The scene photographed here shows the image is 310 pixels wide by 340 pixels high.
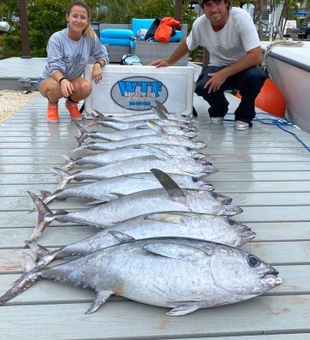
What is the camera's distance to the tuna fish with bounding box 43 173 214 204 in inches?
98.8

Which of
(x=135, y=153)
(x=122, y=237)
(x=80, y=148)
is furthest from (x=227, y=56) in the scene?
(x=122, y=237)

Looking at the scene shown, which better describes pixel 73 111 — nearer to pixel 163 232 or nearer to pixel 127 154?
pixel 127 154

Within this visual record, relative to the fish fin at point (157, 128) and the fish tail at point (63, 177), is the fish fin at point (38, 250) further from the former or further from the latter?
A: the fish fin at point (157, 128)

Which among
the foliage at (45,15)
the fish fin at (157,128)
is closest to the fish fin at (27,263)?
the fish fin at (157,128)

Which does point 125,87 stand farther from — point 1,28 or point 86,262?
point 1,28

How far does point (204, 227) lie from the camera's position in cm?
197

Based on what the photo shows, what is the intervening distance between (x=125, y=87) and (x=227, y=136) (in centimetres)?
121

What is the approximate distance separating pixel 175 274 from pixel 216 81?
121 inches

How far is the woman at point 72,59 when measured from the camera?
14.6 ft

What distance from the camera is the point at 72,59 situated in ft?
15.1

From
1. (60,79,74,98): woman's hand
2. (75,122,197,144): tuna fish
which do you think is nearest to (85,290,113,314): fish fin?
(75,122,197,144): tuna fish

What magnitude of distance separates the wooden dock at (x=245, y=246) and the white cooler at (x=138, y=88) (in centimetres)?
80

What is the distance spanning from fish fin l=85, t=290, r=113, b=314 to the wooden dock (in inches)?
0.9

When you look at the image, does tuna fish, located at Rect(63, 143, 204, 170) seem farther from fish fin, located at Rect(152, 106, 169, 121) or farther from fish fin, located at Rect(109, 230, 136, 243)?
fish fin, located at Rect(109, 230, 136, 243)
